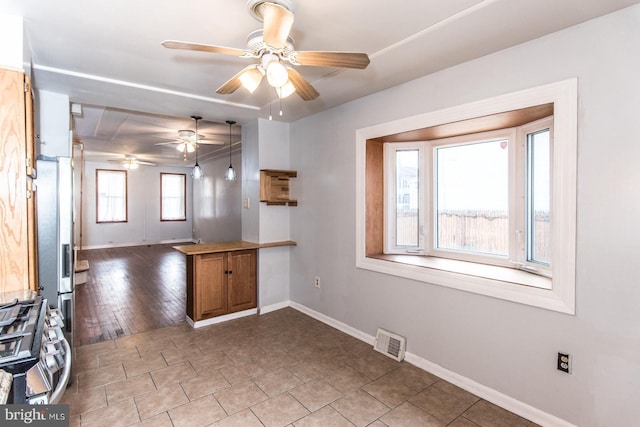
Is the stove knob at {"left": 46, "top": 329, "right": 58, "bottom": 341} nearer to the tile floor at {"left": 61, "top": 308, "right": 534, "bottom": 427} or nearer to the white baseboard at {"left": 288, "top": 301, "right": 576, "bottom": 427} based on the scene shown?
the tile floor at {"left": 61, "top": 308, "right": 534, "bottom": 427}

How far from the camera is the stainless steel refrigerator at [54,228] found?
2.37m

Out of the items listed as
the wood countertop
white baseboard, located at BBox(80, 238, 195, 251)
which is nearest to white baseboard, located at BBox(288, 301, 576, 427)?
the wood countertop

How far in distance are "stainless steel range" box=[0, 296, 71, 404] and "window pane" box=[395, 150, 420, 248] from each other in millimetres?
2910

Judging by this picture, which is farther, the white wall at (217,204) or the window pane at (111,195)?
the window pane at (111,195)

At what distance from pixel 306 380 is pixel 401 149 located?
242 centimetres

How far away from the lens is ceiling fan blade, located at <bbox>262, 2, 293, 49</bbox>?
4.67 feet

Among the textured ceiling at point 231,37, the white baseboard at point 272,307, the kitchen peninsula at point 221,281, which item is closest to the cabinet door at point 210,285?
the kitchen peninsula at point 221,281

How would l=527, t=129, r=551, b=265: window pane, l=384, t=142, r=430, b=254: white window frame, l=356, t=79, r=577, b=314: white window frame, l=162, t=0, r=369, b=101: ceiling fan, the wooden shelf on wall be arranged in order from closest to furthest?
l=162, t=0, r=369, b=101: ceiling fan → l=356, t=79, r=577, b=314: white window frame → l=527, t=129, r=551, b=265: window pane → l=384, t=142, r=430, b=254: white window frame → the wooden shelf on wall

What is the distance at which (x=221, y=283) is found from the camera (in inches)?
153

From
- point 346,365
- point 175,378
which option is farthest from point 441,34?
point 175,378

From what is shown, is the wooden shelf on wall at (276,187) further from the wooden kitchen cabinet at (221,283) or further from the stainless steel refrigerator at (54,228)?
the stainless steel refrigerator at (54,228)

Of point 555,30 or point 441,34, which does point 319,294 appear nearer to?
point 441,34

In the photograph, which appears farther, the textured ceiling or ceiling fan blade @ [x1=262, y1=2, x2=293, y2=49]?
the textured ceiling

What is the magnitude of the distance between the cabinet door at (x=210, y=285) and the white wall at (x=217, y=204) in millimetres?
3753
